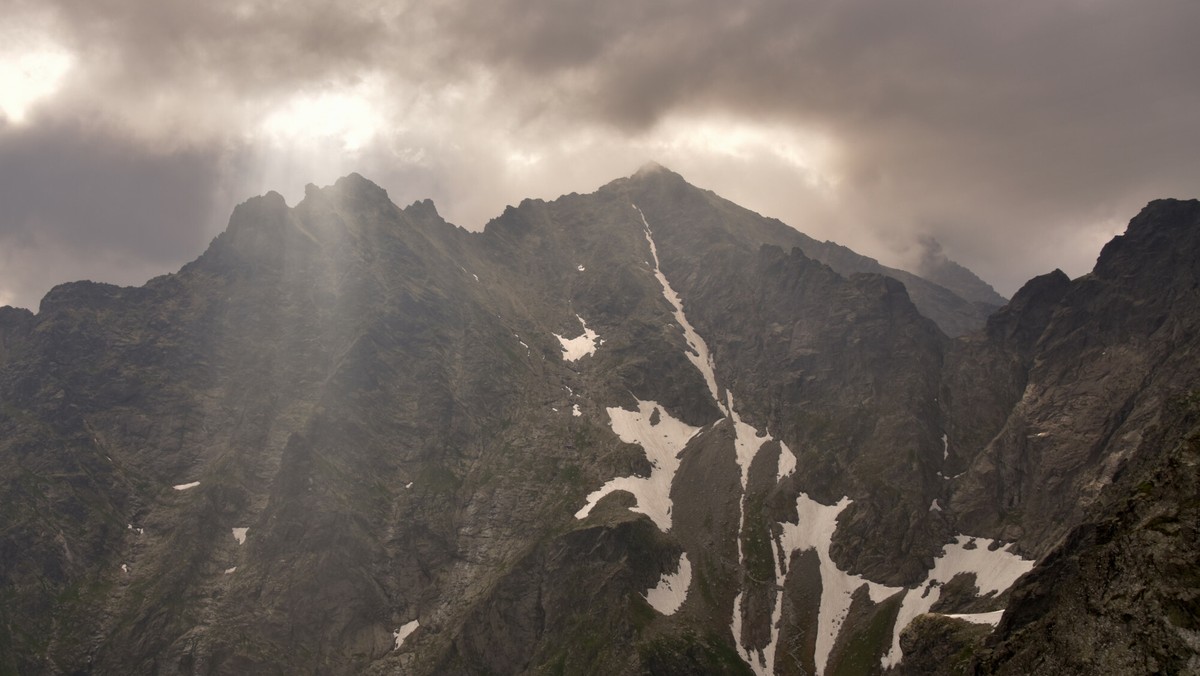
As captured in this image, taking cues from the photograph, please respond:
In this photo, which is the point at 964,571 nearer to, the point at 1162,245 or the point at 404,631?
the point at 1162,245

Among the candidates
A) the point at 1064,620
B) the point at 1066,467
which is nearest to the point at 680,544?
the point at 1066,467

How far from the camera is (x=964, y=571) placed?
162375mm

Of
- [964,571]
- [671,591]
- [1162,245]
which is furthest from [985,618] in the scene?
[1162,245]

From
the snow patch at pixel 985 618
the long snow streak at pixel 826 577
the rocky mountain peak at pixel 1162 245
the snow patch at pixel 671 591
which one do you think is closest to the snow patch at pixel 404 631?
the snow patch at pixel 671 591

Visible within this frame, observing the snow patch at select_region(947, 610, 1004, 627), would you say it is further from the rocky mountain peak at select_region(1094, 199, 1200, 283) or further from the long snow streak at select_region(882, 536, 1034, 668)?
the rocky mountain peak at select_region(1094, 199, 1200, 283)

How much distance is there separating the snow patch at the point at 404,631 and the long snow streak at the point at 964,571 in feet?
374

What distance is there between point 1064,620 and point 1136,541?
11940 mm

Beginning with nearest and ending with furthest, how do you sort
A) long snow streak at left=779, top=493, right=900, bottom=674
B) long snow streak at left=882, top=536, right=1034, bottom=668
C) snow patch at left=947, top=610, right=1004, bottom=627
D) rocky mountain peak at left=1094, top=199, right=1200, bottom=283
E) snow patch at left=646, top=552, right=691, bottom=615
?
1. snow patch at left=947, top=610, right=1004, bottom=627
2. long snow streak at left=882, top=536, right=1034, bottom=668
3. long snow streak at left=779, top=493, right=900, bottom=674
4. snow patch at left=646, top=552, right=691, bottom=615
5. rocky mountain peak at left=1094, top=199, right=1200, bottom=283

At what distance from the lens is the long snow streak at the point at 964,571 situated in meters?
149

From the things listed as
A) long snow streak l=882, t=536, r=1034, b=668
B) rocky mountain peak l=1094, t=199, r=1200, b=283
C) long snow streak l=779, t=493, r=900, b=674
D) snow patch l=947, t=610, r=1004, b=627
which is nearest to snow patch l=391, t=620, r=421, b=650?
long snow streak l=779, t=493, r=900, b=674

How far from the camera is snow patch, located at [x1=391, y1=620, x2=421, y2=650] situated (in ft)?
593

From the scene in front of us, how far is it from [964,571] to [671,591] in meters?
68.1

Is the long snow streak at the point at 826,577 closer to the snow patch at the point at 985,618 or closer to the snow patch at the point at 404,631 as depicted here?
the snow patch at the point at 985,618

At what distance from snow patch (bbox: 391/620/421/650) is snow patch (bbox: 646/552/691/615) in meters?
62.3
